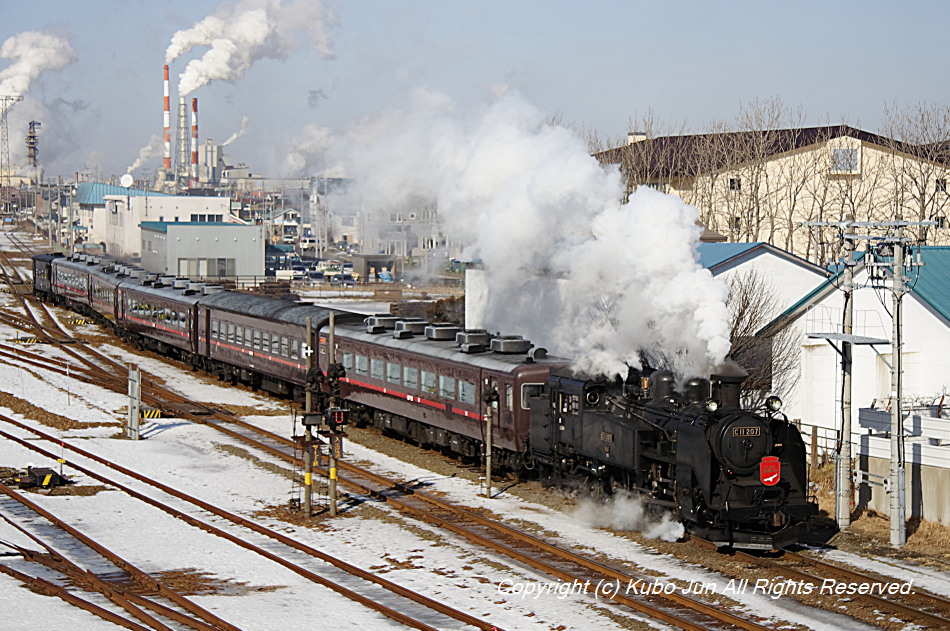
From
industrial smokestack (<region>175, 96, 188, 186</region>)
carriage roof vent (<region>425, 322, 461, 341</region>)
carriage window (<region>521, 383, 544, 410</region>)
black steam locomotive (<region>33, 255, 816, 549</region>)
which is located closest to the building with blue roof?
black steam locomotive (<region>33, 255, 816, 549</region>)

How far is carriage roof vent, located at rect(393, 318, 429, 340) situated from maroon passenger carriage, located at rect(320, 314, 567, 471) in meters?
0.03

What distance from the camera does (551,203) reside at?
96.8 feet

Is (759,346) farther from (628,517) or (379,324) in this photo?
(628,517)

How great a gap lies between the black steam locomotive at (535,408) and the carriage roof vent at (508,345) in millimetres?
41

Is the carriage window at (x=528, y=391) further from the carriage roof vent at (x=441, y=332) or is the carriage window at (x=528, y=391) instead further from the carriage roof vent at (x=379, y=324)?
the carriage roof vent at (x=379, y=324)

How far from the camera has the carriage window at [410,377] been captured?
104 ft

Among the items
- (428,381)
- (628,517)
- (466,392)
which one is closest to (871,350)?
(466,392)

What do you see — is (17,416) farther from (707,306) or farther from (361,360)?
(707,306)

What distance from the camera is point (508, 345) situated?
2938cm

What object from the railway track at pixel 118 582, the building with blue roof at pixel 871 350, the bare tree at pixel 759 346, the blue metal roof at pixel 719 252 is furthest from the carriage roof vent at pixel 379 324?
the railway track at pixel 118 582

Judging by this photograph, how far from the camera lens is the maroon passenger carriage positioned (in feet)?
89.5

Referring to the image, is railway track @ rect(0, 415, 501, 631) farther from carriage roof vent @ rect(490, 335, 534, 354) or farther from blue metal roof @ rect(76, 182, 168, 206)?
blue metal roof @ rect(76, 182, 168, 206)

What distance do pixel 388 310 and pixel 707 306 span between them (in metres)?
49.7

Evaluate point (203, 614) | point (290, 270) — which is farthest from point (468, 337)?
point (290, 270)
